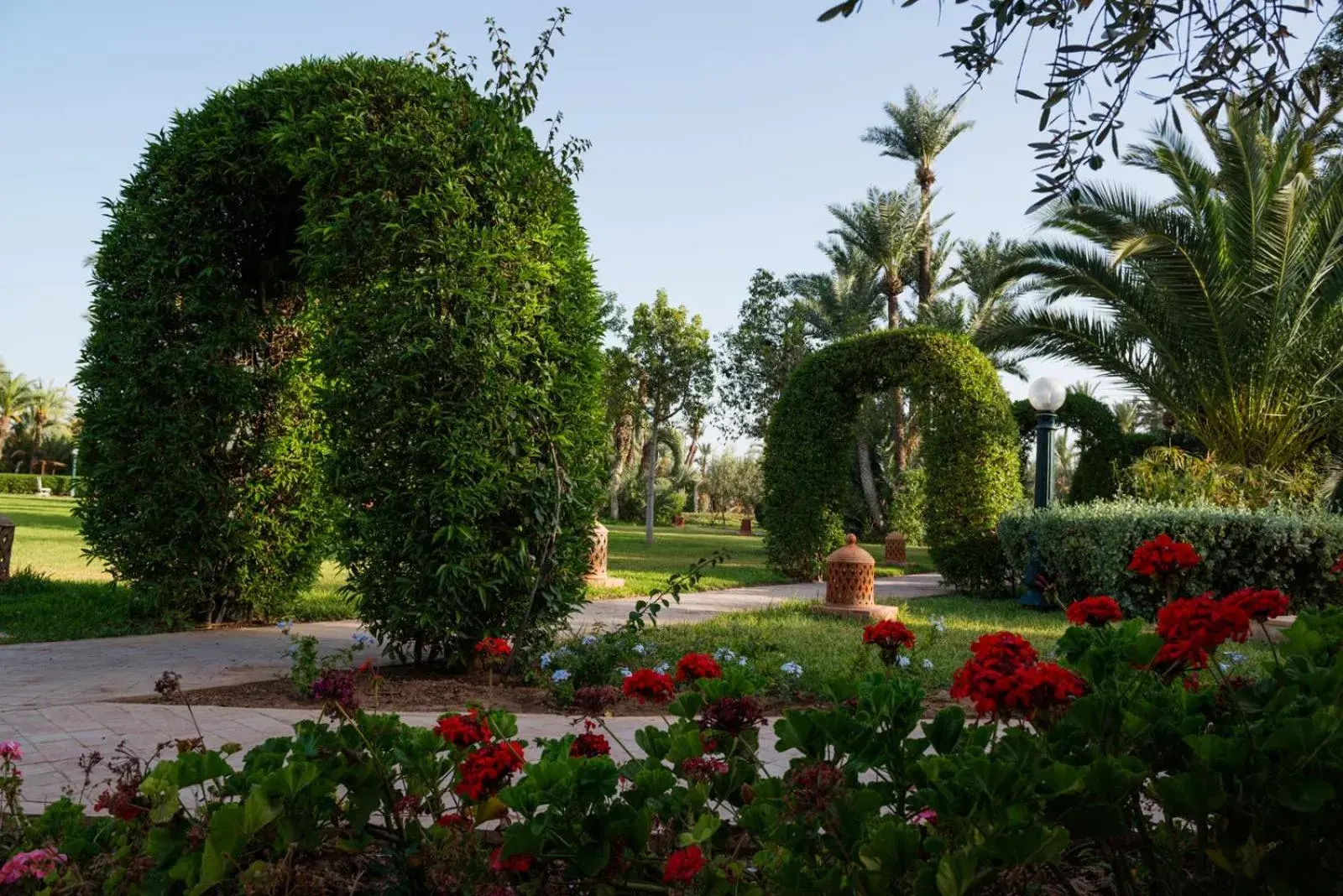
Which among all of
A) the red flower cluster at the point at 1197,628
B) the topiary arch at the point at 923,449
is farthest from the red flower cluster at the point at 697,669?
the topiary arch at the point at 923,449

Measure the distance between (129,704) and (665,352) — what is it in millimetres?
18384

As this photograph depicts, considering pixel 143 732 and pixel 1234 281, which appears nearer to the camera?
pixel 143 732

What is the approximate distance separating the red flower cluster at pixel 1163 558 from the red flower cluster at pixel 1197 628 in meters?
0.53

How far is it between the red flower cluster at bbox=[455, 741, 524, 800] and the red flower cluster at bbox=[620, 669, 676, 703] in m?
0.47

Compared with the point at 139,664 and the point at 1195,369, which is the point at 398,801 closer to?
the point at 139,664

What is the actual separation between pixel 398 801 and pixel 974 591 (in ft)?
38.3

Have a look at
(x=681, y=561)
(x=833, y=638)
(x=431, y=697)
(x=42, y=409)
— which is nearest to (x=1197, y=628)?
(x=431, y=697)

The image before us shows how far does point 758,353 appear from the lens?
28250 millimetres

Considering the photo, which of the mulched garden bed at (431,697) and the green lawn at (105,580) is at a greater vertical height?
the mulched garden bed at (431,697)

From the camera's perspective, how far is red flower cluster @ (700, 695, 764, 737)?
2143 mm

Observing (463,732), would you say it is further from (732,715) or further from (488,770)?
(732,715)

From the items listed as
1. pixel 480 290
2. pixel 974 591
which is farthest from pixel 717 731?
pixel 974 591

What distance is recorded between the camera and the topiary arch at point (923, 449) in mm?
12383

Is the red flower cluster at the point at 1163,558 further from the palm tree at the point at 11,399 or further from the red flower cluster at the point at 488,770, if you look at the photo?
the palm tree at the point at 11,399
